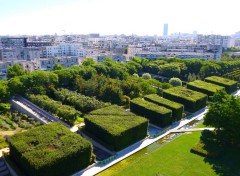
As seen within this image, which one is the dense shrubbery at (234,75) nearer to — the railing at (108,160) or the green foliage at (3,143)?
the railing at (108,160)

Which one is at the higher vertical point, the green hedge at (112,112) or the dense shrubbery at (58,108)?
the green hedge at (112,112)

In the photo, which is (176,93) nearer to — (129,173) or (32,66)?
(129,173)

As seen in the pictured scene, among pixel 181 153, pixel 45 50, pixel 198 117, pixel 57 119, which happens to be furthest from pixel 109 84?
pixel 45 50

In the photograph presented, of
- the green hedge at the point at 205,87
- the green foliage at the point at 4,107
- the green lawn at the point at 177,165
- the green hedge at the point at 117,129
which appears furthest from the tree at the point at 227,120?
the green foliage at the point at 4,107

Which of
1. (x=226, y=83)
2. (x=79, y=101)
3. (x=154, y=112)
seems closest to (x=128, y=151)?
(x=154, y=112)

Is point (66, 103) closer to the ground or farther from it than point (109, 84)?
closer to the ground

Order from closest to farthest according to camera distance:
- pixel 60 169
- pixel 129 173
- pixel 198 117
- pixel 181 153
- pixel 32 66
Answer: pixel 60 169 → pixel 129 173 → pixel 181 153 → pixel 198 117 → pixel 32 66
